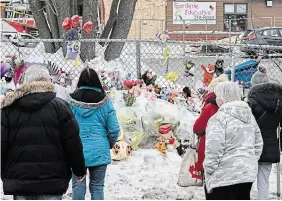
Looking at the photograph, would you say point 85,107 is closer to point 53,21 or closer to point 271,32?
point 53,21

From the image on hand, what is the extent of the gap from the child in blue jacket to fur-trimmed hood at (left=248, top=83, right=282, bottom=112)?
4.66 ft

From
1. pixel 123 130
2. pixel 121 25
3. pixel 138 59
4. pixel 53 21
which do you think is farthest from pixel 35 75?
pixel 121 25

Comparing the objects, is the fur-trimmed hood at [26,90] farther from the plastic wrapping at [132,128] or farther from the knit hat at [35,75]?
the plastic wrapping at [132,128]

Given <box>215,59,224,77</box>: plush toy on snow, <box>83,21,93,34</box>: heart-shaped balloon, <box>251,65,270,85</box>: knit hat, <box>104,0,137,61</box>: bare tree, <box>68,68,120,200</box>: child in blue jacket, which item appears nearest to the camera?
<box>68,68,120,200</box>: child in blue jacket

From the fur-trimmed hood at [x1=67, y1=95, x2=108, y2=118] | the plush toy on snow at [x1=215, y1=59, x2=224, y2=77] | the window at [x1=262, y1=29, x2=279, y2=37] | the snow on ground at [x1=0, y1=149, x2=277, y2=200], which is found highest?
the window at [x1=262, y1=29, x2=279, y2=37]

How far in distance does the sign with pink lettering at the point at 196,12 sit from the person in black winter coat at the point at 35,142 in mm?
27555

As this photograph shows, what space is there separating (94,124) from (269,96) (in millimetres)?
1708

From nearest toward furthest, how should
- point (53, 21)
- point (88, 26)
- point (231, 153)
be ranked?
point (231, 153), point (88, 26), point (53, 21)

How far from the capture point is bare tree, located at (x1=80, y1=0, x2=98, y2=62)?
8344 mm

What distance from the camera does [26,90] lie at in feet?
11.6

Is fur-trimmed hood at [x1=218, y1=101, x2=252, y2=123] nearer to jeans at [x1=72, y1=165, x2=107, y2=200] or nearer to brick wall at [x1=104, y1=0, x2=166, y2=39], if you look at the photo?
jeans at [x1=72, y1=165, x2=107, y2=200]

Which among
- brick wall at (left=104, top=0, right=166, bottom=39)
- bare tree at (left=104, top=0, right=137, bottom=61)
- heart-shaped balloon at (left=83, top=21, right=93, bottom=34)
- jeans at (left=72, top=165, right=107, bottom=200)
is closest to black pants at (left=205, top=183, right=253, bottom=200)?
jeans at (left=72, top=165, right=107, bottom=200)

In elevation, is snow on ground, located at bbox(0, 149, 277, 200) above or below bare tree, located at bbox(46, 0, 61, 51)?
below

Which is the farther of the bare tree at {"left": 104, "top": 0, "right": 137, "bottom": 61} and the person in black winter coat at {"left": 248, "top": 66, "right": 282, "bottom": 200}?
the bare tree at {"left": 104, "top": 0, "right": 137, "bottom": 61}
